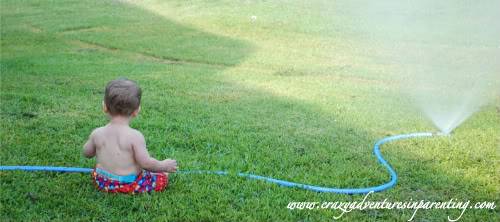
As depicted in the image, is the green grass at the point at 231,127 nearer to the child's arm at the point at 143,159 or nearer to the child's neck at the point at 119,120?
the child's arm at the point at 143,159

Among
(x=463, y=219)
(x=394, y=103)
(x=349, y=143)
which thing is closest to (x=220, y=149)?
(x=349, y=143)

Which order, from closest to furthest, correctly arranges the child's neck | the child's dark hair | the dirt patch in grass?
the child's dark hair, the child's neck, the dirt patch in grass

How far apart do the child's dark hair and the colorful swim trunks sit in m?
0.49

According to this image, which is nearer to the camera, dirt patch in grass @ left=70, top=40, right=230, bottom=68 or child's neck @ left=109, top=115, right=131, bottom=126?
child's neck @ left=109, top=115, right=131, bottom=126

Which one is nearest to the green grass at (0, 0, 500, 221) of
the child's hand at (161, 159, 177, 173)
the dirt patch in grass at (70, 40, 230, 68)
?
the dirt patch in grass at (70, 40, 230, 68)

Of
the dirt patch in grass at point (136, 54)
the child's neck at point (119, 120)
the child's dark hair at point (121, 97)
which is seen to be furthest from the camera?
the dirt patch in grass at point (136, 54)

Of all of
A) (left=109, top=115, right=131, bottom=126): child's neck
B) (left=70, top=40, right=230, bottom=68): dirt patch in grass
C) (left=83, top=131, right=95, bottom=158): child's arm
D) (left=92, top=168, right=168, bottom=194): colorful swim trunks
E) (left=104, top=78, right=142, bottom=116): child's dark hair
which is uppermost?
(left=104, top=78, right=142, bottom=116): child's dark hair

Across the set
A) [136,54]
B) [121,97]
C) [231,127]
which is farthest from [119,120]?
[136,54]

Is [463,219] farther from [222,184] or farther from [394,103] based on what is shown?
[394,103]

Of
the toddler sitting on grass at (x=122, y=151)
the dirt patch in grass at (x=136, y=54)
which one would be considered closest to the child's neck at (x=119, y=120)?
the toddler sitting on grass at (x=122, y=151)

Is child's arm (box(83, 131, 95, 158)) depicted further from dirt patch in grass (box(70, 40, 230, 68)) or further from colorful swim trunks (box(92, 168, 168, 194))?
dirt patch in grass (box(70, 40, 230, 68))

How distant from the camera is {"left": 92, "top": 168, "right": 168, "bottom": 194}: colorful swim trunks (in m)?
3.92

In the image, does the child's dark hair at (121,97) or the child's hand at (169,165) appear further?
the child's hand at (169,165)

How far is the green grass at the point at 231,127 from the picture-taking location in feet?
12.8
